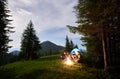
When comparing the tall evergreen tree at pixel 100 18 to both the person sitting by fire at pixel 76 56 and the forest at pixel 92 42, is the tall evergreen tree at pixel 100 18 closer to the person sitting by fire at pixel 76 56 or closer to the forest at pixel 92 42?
the forest at pixel 92 42

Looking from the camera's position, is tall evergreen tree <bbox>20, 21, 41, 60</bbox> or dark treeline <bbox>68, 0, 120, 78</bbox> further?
tall evergreen tree <bbox>20, 21, 41, 60</bbox>

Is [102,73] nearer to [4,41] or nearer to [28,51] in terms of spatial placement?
[4,41]

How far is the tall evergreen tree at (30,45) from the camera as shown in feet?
166

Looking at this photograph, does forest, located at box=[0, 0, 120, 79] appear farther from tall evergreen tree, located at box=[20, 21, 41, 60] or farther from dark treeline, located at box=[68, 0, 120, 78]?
tall evergreen tree, located at box=[20, 21, 41, 60]

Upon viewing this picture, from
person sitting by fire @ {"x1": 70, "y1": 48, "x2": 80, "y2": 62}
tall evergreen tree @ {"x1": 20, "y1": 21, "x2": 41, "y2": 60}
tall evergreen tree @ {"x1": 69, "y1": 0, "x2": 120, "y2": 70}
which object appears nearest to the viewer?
tall evergreen tree @ {"x1": 69, "y1": 0, "x2": 120, "y2": 70}

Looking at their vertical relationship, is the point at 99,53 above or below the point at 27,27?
below

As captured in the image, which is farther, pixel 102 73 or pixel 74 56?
pixel 74 56

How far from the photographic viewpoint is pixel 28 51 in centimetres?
A: 5088

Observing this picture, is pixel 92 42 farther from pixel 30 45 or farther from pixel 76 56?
pixel 30 45

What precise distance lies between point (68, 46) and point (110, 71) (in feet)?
205

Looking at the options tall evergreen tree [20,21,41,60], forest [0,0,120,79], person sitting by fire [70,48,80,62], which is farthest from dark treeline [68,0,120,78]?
tall evergreen tree [20,21,41,60]

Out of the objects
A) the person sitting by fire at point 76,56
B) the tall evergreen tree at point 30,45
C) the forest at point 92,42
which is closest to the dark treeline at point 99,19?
the forest at point 92,42

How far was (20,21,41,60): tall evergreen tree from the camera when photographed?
50.6 meters

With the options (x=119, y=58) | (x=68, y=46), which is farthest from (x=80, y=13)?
(x=68, y=46)
